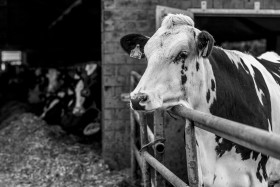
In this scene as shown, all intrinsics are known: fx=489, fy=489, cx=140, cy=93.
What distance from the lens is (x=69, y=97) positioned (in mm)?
8477

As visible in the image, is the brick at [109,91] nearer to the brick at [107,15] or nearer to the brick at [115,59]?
the brick at [115,59]

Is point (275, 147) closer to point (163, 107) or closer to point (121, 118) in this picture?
point (163, 107)

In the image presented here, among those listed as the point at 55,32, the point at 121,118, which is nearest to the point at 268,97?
the point at 121,118

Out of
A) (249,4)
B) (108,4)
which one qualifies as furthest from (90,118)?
(249,4)

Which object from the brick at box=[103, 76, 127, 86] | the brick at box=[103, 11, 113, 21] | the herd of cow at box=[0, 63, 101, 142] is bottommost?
the herd of cow at box=[0, 63, 101, 142]

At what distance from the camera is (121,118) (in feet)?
21.6

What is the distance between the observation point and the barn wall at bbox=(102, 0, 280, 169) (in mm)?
6551

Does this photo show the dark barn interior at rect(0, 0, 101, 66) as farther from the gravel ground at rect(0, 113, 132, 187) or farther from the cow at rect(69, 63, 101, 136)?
the gravel ground at rect(0, 113, 132, 187)

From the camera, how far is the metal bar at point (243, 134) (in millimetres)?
1533

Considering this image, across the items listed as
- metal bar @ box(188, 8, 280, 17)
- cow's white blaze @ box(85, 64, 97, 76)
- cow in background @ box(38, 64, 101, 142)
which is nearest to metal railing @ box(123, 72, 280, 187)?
metal bar @ box(188, 8, 280, 17)

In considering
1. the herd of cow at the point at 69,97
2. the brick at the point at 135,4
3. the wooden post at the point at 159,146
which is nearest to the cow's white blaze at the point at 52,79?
the herd of cow at the point at 69,97

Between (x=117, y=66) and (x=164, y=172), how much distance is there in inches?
148

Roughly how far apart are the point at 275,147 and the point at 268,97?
198 centimetres

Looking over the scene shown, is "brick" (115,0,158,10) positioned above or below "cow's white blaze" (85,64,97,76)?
above
